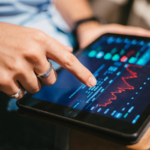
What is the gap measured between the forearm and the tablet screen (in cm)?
31

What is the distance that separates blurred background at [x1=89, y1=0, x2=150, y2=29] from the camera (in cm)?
98

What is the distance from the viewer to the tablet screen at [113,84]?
35 centimetres

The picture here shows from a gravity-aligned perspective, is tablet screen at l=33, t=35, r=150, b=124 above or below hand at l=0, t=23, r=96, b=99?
below

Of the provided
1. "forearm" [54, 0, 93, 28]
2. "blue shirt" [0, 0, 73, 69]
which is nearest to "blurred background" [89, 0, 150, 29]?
"forearm" [54, 0, 93, 28]

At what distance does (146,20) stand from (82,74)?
730 mm

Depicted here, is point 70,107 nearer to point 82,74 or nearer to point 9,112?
point 82,74

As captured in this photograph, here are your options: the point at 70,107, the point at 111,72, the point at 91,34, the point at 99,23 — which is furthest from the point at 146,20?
the point at 70,107

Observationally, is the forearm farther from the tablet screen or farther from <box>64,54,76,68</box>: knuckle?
<box>64,54,76,68</box>: knuckle

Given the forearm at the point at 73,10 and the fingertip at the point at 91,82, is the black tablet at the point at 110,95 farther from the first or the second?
the forearm at the point at 73,10

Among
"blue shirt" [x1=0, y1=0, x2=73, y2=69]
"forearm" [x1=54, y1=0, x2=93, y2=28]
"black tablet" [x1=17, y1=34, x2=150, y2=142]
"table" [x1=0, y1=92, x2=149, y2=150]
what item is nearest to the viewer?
"black tablet" [x1=17, y1=34, x2=150, y2=142]

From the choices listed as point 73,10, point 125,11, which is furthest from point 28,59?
point 125,11

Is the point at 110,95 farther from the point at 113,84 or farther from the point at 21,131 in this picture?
the point at 21,131

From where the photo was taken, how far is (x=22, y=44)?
38 cm

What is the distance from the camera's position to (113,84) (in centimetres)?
41
